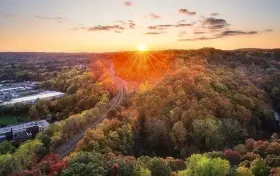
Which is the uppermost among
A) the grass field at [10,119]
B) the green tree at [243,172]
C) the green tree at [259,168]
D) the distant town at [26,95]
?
the green tree at [243,172]

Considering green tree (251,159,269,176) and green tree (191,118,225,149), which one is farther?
green tree (191,118,225,149)

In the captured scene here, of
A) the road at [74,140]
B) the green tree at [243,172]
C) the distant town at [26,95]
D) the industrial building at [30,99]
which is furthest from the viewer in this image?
the distant town at [26,95]

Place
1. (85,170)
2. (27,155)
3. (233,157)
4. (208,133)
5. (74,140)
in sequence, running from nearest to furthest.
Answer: (85,170) → (233,157) → (27,155) → (74,140) → (208,133)

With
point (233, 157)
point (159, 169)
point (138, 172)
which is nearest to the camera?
point (138, 172)

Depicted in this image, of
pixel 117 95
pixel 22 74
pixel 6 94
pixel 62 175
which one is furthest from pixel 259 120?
pixel 22 74

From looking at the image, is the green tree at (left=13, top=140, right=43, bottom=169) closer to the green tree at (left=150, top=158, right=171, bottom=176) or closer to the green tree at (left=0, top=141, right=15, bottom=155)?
the green tree at (left=0, top=141, right=15, bottom=155)

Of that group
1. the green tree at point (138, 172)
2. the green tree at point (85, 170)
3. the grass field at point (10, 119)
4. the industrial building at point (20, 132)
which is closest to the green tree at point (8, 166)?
the green tree at point (85, 170)

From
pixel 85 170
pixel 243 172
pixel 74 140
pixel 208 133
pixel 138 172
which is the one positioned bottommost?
pixel 208 133

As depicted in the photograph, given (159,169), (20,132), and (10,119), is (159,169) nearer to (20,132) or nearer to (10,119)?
(20,132)

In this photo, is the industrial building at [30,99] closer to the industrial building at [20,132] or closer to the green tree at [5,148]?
the industrial building at [20,132]

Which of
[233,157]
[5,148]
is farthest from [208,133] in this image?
[5,148]

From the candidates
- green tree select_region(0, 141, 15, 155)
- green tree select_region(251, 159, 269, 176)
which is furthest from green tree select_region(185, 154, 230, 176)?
green tree select_region(0, 141, 15, 155)
